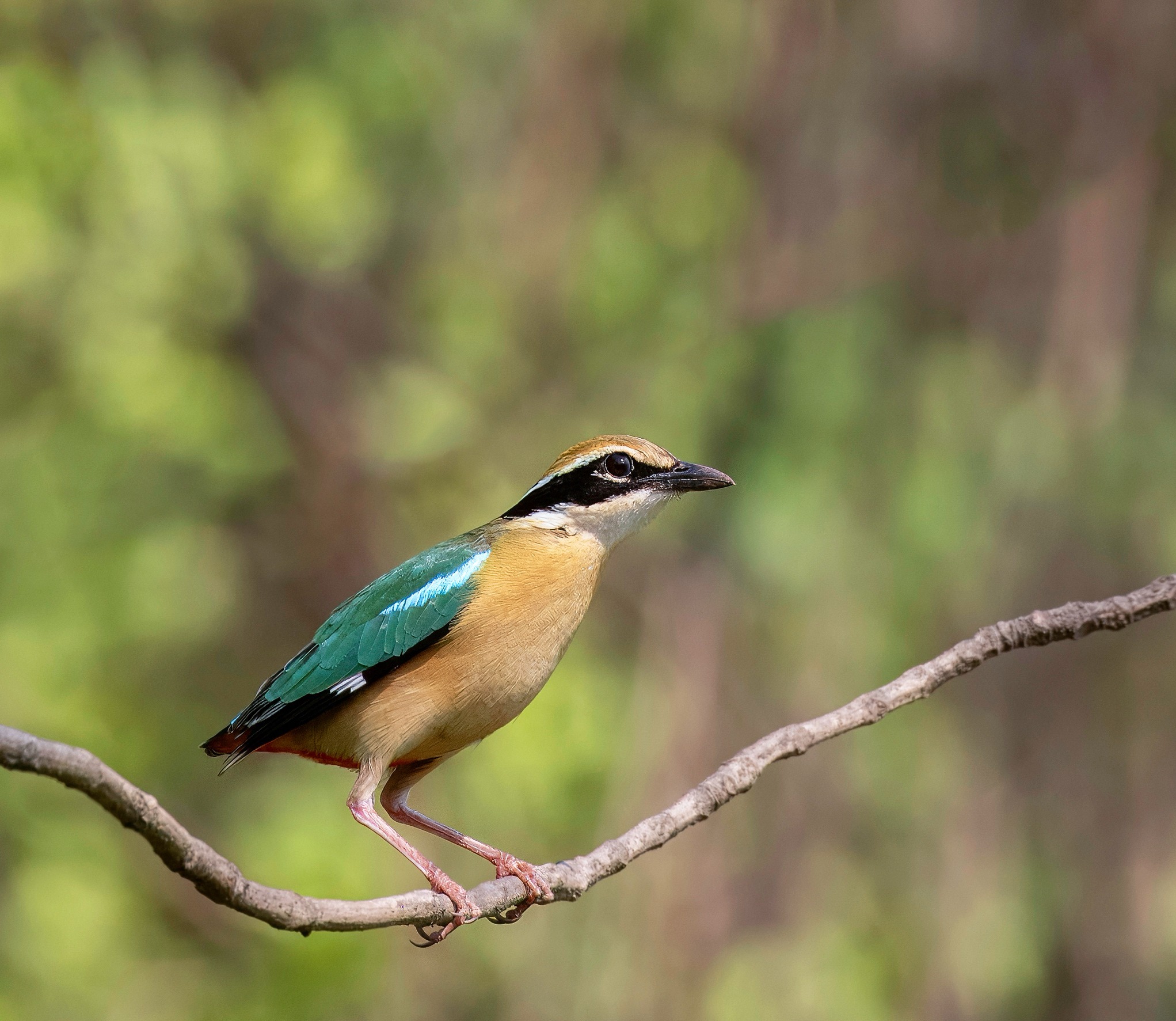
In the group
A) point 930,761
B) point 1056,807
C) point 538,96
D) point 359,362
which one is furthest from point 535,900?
point 538,96

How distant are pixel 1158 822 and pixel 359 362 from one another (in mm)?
5989

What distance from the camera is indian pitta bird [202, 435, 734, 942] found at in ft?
11.7

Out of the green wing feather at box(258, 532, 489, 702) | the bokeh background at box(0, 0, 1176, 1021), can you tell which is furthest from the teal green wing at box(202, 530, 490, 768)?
the bokeh background at box(0, 0, 1176, 1021)

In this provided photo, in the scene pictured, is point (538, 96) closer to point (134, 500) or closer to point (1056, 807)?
point (134, 500)

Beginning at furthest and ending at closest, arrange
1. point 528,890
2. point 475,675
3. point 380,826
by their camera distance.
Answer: point 380,826
point 475,675
point 528,890

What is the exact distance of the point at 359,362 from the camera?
9.04m

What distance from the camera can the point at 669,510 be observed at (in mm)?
8055

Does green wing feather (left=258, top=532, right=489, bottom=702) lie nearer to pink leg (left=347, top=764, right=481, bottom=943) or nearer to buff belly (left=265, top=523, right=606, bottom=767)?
buff belly (left=265, top=523, right=606, bottom=767)

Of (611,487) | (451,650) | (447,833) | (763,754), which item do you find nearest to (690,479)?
(611,487)

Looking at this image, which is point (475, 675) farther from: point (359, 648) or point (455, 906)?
point (455, 906)

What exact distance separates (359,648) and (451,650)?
0.99 ft

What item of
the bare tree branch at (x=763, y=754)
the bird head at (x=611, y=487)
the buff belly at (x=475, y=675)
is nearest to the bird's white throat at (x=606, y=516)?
the bird head at (x=611, y=487)

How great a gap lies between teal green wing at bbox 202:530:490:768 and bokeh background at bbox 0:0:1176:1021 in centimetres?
325

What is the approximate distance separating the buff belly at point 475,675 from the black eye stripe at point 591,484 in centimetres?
25
